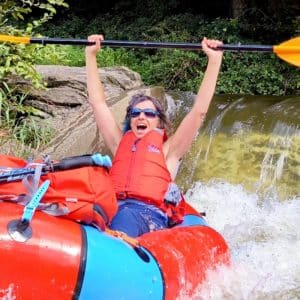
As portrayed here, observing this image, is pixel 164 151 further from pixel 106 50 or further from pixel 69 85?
pixel 106 50

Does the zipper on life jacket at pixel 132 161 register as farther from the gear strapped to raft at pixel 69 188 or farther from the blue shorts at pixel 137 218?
the gear strapped to raft at pixel 69 188

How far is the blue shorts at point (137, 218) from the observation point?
Answer: 8.75 feet

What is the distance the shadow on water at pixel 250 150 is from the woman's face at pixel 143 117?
173 centimetres

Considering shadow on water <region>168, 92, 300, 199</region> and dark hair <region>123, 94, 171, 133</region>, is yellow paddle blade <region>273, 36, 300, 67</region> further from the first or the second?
shadow on water <region>168, 92, 300, 199</region>

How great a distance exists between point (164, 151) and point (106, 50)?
5215mm

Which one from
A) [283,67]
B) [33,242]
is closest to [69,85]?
[283,67]

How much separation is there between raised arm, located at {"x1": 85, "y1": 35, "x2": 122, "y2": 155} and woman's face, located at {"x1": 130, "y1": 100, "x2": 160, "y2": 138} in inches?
6.4

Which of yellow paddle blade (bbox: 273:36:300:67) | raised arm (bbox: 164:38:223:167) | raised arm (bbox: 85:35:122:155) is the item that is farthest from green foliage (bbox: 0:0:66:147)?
yellow paddle blade (bbox: 273:36:300:67)

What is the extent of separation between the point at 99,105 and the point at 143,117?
11.0 inches

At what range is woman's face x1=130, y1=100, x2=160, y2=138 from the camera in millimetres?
3117

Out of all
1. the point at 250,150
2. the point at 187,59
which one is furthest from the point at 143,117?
the point at 187,59

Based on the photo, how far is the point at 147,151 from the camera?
9.95 feet

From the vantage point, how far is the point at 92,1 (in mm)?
10570

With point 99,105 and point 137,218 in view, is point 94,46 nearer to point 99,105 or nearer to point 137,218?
point 99,105
